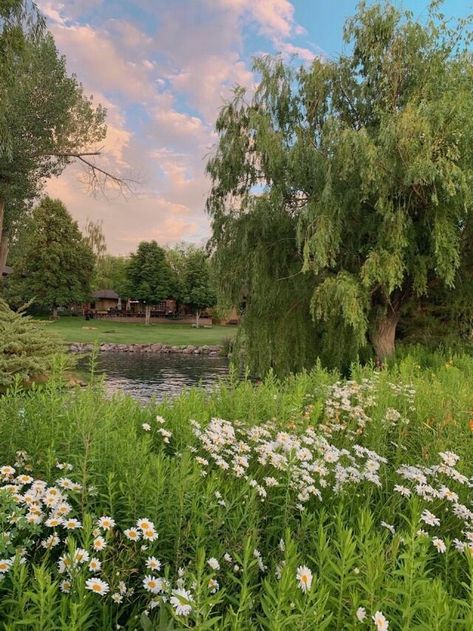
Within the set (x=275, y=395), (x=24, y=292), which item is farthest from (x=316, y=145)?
(x=24, y=292)

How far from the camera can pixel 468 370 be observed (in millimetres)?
8008

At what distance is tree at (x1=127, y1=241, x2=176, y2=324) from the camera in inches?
2146

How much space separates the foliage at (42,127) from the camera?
17484 millimetres

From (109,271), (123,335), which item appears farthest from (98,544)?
(109,271)

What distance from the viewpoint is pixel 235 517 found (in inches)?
80.0

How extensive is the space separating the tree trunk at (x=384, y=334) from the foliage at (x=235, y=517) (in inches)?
304

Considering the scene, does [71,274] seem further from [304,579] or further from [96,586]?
[304,579]

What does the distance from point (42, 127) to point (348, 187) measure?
13.8m

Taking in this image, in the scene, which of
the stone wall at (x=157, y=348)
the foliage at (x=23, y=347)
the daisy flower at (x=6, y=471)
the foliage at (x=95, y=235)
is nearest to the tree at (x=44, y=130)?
the foliage at (x=23, y=347)

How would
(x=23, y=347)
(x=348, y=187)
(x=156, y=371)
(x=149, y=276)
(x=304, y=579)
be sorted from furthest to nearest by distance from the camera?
1. (x=149, y=276)
2. (x=156, y=371)
3. (x=23, y=347)
4. (x=348, y=187)
5. (x=304, y=579)

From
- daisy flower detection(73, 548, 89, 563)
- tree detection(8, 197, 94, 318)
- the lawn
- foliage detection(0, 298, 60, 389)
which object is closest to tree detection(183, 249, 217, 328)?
the lawn

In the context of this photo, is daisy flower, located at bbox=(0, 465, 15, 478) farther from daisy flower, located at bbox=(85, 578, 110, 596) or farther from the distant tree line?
the distant tree line

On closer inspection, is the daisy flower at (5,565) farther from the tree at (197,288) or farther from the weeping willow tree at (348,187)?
the tree at (197,288)

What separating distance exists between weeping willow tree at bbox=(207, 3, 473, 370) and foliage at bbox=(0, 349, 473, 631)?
6.60 m
